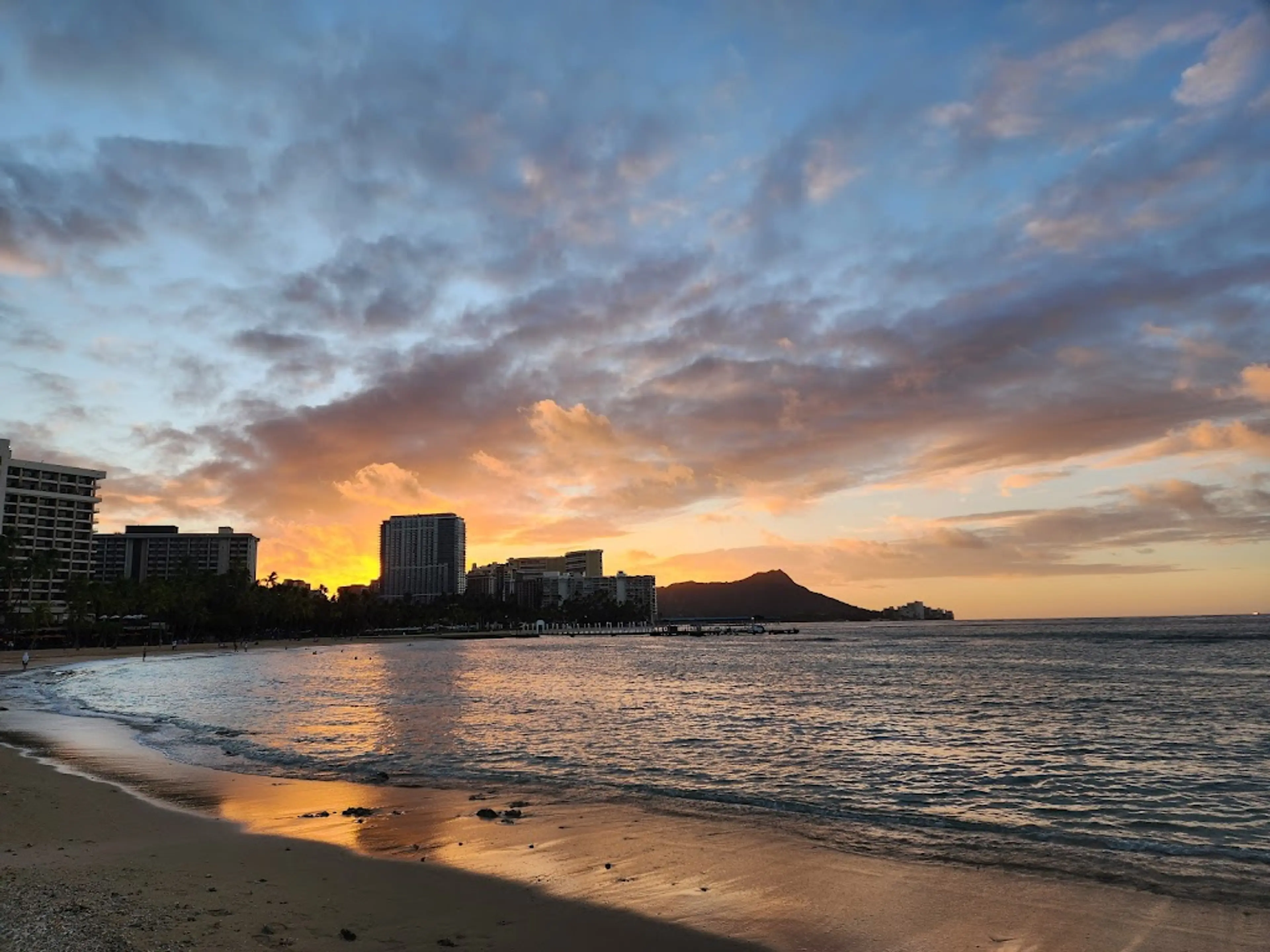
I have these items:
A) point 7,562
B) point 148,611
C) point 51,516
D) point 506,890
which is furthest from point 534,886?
point 51,516

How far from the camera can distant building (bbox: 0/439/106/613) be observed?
527ft

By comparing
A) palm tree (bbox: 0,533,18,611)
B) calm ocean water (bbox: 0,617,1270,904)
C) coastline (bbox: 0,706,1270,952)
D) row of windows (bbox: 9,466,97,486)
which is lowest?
calm ocean water (bbox: 0,617,1270,904)

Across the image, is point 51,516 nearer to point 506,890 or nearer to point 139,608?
point 139,608

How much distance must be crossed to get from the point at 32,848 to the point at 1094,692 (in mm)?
49887

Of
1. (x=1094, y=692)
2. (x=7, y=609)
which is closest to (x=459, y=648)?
(x=7, y=609)

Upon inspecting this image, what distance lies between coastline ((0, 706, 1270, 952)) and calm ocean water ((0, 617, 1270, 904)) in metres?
1.75

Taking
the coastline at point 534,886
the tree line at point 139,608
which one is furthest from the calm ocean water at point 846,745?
the tree line at point 139,608

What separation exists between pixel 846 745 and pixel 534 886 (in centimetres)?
1765

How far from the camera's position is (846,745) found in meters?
26.1

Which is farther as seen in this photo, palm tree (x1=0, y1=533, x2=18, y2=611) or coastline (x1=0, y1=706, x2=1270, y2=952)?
palm tree (x1=0, y1=533, x2=18, y2=611)

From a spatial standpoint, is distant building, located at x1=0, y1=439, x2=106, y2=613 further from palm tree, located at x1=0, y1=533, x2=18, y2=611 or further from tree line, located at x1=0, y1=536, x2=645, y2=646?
palm tree, located at x1=0, y1=533, x2=18, y2=611

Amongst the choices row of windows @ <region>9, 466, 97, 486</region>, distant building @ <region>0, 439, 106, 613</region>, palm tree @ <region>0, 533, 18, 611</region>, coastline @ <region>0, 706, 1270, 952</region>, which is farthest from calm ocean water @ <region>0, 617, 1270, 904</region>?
row of windows @ <region>9, 466, 97, 486</region>

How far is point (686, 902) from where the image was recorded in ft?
33.8

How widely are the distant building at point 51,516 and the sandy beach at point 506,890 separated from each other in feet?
577
